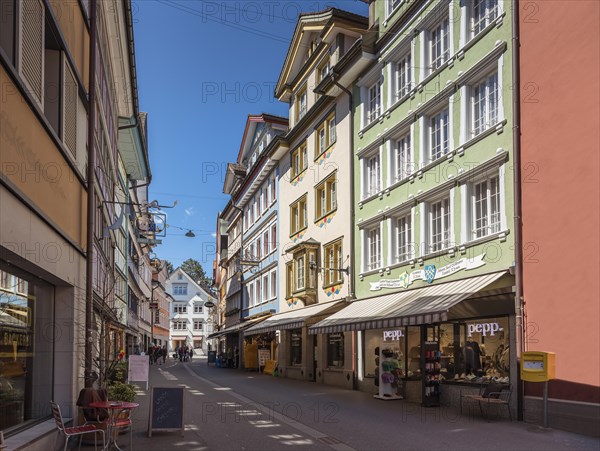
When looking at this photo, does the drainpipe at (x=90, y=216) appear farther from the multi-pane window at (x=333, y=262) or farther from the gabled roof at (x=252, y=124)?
the gabled roof at (x=252, y=124)

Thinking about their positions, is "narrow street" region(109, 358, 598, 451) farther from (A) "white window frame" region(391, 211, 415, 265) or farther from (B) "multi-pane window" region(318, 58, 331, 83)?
(B) "multi-pane window" region(318, 58, 331, 83)

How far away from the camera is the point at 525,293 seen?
48.0ft

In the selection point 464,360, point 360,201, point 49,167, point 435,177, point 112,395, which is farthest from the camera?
point 360,201

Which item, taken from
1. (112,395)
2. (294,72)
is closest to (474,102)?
(112,395)

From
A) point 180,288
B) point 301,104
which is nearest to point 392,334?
point 301,104

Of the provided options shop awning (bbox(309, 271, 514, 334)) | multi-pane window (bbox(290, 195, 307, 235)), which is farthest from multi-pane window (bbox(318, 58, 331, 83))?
shop awning (bbox(309, 271, 514, 334))

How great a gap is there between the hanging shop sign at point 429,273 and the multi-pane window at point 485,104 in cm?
330

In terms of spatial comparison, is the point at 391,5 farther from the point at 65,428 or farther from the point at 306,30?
the point at 65,428

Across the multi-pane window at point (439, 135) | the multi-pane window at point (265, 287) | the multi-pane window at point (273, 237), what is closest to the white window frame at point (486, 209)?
the multi-pane window at point (439, 135)

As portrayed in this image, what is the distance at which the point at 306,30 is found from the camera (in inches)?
1262

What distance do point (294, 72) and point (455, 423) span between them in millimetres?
24281

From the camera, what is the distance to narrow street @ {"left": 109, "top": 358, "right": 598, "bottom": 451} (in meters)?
11.6

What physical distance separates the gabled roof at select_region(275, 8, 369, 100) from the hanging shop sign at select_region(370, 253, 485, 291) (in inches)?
441

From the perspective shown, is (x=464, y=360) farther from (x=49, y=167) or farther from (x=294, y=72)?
(x=294, y=72)
